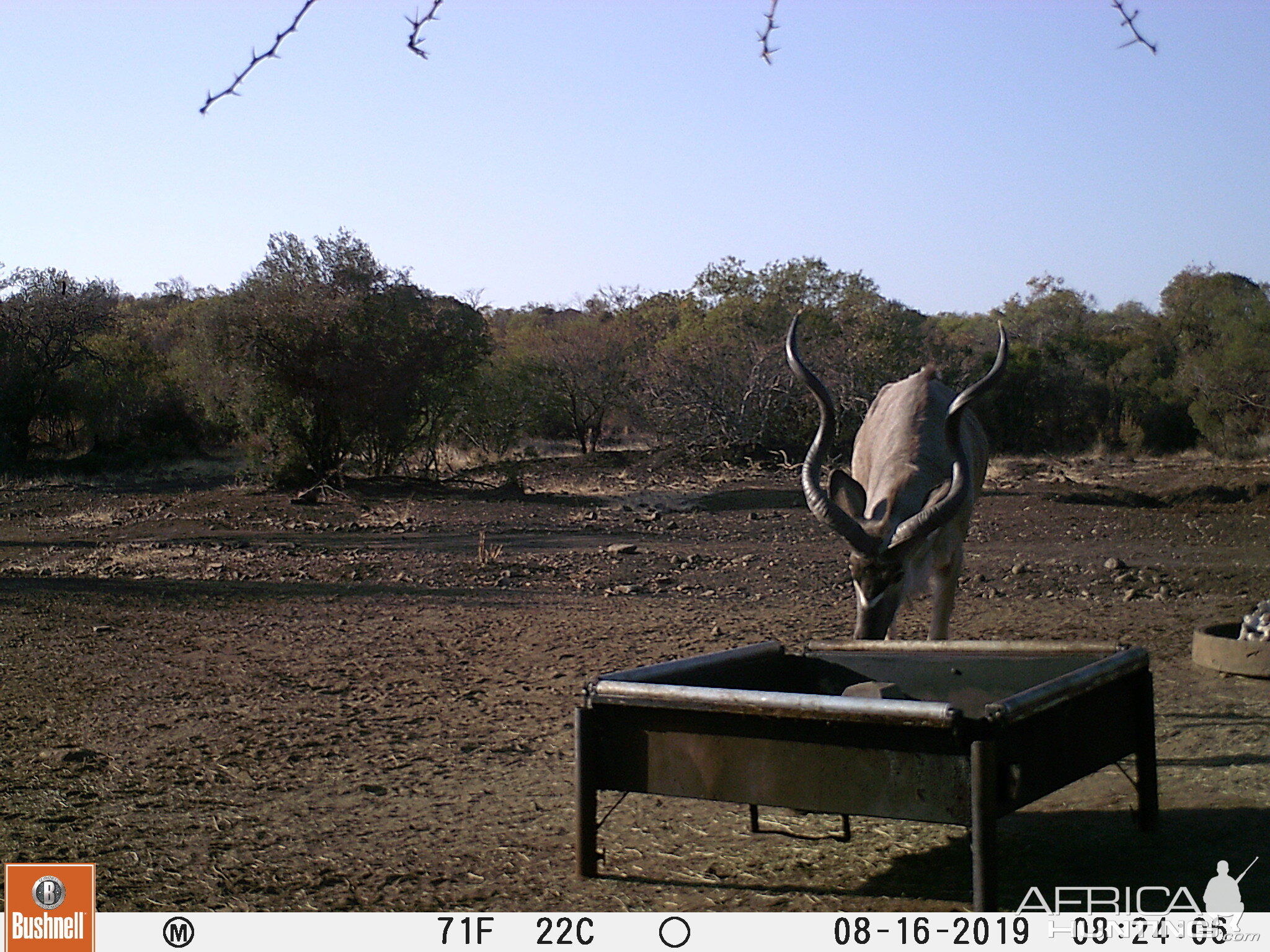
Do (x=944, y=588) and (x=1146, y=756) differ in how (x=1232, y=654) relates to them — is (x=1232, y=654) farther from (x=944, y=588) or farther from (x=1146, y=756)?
(x=1146, y=756)

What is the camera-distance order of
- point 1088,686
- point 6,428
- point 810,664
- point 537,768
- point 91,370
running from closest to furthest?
point 1088,686, point 810,664, point 537,768, point 6,428, point 91,370

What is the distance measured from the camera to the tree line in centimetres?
2059

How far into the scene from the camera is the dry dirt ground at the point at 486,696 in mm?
4555

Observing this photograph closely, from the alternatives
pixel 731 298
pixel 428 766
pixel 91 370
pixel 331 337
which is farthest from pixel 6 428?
pixel 428 766

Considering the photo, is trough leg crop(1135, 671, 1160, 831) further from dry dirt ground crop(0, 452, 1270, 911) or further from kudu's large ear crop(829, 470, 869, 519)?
kudu's large ear crop(829, 470, 869, 519)

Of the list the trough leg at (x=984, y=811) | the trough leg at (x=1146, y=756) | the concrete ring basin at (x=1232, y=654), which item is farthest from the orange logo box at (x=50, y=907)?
the concrete ring basin at (x=1232, y=654)

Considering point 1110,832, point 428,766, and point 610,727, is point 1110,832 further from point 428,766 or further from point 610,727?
point 428,766

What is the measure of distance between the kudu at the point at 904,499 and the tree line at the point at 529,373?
1425 centimetres

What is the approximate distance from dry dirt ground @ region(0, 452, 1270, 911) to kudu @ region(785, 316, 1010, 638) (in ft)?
4.56

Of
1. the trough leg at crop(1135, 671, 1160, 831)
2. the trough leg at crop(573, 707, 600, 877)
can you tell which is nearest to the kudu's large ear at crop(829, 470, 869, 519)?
the trough leg at crop(1135, 671, 1160, 831)

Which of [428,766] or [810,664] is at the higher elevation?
[810,664]

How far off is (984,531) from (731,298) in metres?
17.8
